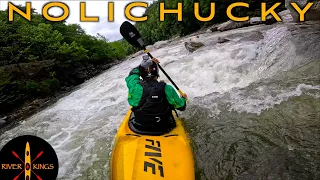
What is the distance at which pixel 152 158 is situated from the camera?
3504mm

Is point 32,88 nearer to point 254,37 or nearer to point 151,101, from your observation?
point 254,37

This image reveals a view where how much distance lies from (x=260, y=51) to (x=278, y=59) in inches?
41.3

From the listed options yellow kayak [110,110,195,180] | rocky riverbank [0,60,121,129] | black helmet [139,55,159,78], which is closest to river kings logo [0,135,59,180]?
yellow kayak [110,110,195,180]

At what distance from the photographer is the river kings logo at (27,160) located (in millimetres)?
2430

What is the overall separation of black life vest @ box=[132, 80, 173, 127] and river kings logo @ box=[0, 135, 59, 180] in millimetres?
1616

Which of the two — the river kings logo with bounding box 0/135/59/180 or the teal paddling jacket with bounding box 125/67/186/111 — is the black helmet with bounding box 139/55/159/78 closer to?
the teal paddling jacket with bounding box 125/67/186/111

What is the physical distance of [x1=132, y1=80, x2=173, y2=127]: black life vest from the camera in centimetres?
394

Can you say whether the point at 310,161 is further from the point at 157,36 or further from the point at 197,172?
the point at 157,36

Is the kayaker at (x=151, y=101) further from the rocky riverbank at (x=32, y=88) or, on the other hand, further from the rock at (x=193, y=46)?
the rock at (x=193, y=46)


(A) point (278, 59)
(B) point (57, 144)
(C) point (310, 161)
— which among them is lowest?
(B) point (57, 144)

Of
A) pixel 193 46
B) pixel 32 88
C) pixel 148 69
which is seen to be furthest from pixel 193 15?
pixel 148 69

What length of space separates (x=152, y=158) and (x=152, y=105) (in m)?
0.77

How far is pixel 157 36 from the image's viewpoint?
47062mm

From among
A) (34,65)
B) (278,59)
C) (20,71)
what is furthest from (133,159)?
(34,65)
